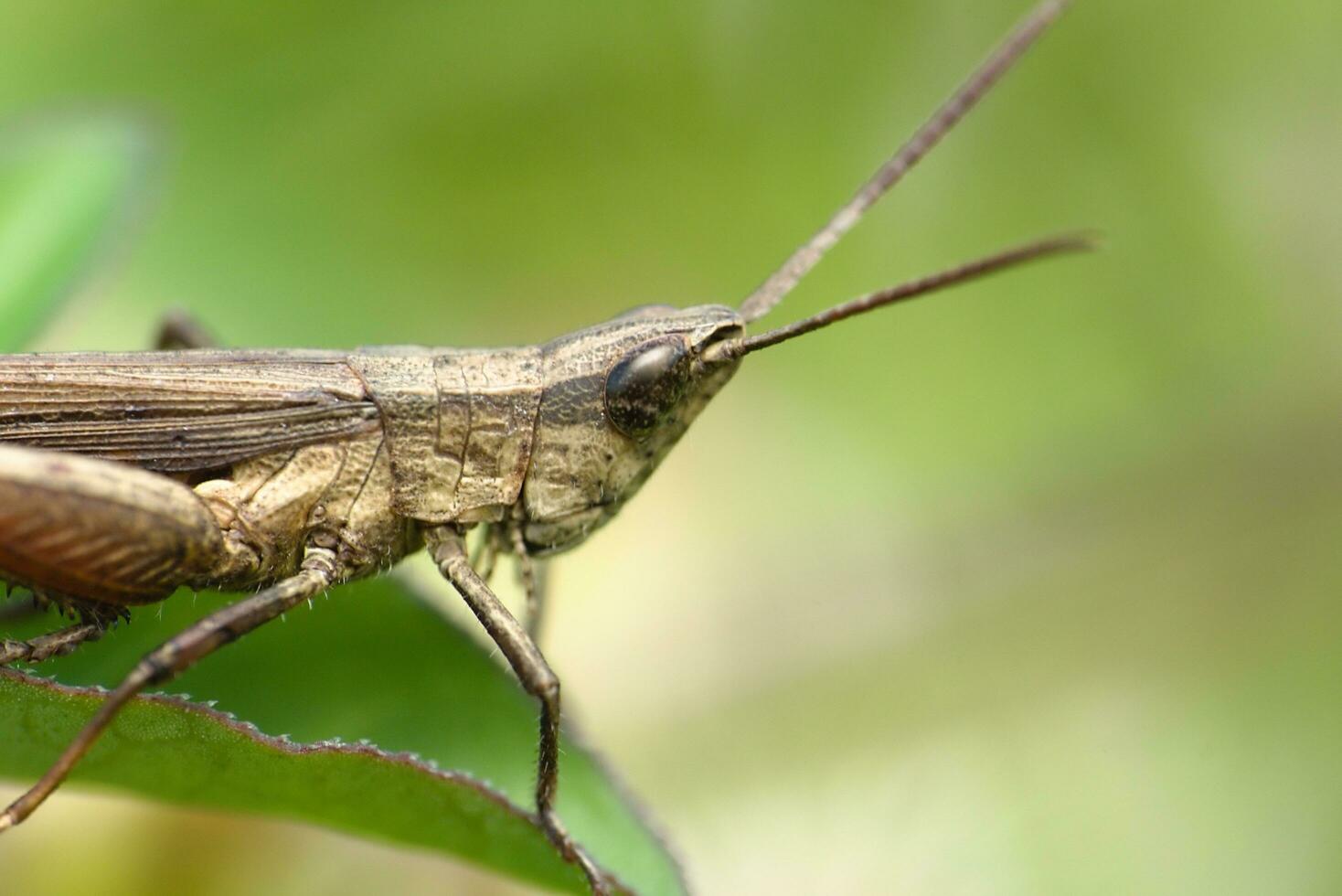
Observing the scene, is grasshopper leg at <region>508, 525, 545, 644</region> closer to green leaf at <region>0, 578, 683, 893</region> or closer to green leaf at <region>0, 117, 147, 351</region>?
green leaf at <region>0, 578, 683, 893</region>

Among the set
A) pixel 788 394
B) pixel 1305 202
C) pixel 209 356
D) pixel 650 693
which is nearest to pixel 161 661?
pixel 209 356

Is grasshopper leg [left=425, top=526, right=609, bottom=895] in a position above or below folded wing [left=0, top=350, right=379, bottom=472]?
below

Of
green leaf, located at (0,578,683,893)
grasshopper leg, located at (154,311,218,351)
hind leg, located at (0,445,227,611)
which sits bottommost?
green leaf, located at (0,578,683,893)

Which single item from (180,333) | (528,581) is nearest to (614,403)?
(528,581)

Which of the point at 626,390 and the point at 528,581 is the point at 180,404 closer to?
the point at 528,581

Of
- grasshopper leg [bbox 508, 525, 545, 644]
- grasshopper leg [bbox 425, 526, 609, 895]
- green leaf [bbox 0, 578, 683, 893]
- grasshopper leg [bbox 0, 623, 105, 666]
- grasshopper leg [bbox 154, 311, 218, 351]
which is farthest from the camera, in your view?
grasshopper leg [bbox 154, 311, 218, 351]

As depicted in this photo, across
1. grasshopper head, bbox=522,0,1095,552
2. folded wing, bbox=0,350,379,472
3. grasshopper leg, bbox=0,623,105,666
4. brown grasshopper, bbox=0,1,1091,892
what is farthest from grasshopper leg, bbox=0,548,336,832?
grasshopper head, bbox=522,0,1095,552
